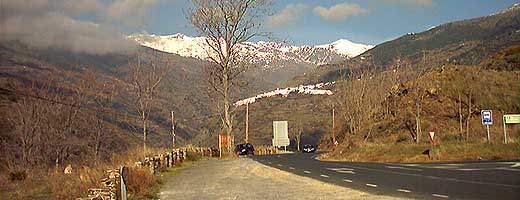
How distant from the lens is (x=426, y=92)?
5838 centimetres

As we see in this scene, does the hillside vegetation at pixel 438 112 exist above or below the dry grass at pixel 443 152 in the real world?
above

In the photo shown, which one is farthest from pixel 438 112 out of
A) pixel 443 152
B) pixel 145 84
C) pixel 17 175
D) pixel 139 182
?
pixel 139 182

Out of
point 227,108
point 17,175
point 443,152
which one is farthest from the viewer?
point 227,108

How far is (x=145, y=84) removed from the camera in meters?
40.3

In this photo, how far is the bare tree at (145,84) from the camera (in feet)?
131

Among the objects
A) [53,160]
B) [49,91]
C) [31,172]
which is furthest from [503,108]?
[49,91]

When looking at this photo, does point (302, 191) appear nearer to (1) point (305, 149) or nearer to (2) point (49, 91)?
(2) point (49, 91)

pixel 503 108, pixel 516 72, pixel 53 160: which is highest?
pixel 516 72

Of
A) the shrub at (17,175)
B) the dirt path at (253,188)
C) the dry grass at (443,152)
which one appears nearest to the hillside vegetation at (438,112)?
the dry grass at (443,152)

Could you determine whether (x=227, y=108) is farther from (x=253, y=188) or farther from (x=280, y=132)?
(x=280, y=132)

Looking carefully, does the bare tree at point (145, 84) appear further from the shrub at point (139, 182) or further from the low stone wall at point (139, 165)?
the shrub at point (139, 182)

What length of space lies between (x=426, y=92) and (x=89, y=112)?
3997 centimetres

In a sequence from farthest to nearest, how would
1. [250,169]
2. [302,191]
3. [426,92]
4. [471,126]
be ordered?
[426,92]
[471,126]
[250,169]
[302,191]

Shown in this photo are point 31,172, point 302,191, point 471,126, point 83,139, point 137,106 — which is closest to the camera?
point 302,191
